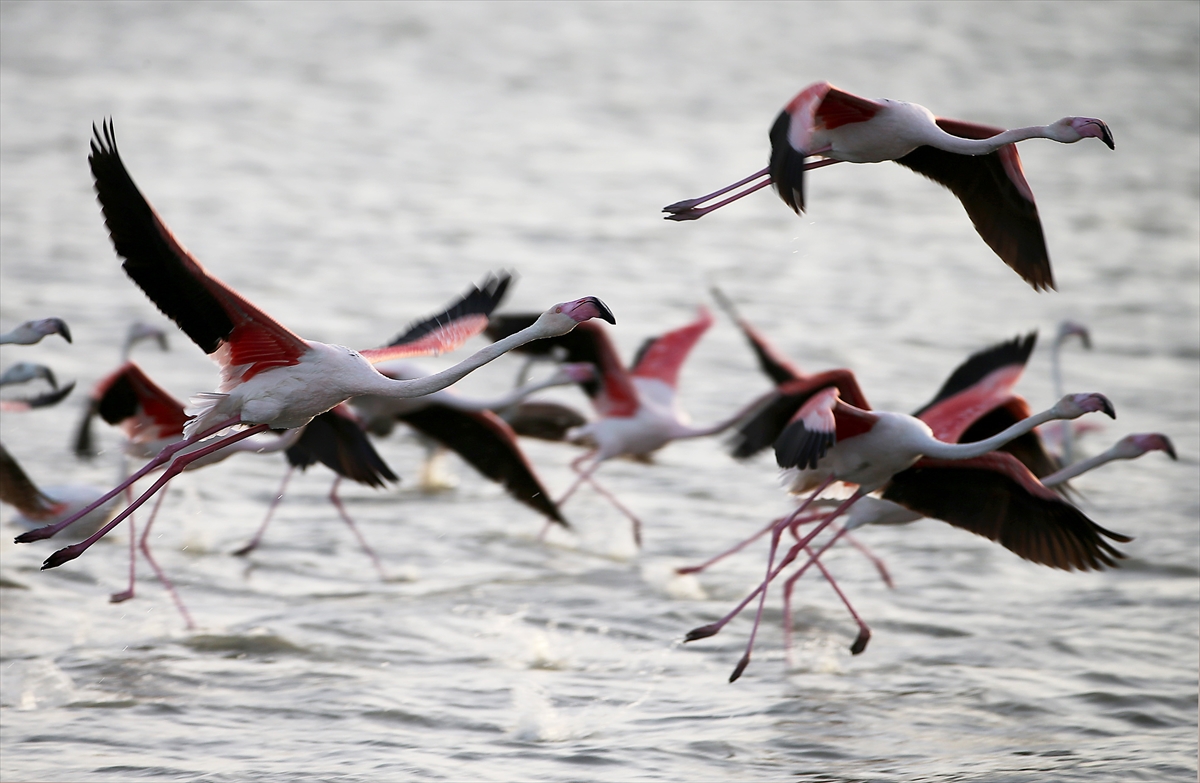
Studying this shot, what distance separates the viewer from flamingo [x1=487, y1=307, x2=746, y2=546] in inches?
430

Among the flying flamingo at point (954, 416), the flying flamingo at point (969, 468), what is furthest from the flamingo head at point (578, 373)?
the flying flamingo at point (969, 468)

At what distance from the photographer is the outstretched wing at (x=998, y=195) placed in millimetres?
7660

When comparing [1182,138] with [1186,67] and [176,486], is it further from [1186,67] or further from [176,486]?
[176,486]

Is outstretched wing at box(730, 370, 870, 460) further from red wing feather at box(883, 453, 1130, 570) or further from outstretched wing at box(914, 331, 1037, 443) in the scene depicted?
outstretched wing at box(914, 331, 1037, 443)

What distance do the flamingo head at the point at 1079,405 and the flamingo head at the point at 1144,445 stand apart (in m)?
0.94

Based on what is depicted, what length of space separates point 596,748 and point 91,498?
3297 millimetres

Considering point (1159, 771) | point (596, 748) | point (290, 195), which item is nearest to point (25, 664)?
point (596, 748)

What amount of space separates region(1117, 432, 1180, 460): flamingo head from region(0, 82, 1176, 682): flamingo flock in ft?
0.04

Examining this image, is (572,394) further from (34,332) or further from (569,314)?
(569,314)

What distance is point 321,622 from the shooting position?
892 centimetres

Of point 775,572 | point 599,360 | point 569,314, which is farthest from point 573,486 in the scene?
point 569,314

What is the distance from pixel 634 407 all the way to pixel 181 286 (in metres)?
5.05

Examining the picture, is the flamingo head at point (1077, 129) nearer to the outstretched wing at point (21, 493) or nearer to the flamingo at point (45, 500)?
the flamingo at point (45, 500)

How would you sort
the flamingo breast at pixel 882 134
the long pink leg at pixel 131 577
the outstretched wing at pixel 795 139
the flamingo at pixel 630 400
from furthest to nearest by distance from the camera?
1. the flamingo at pixel 630 400
2. the long pink leg at pixel 131 577
3. the flamingo breast at pixel 882 134
4. the outstretched wing at pixel 795 139
